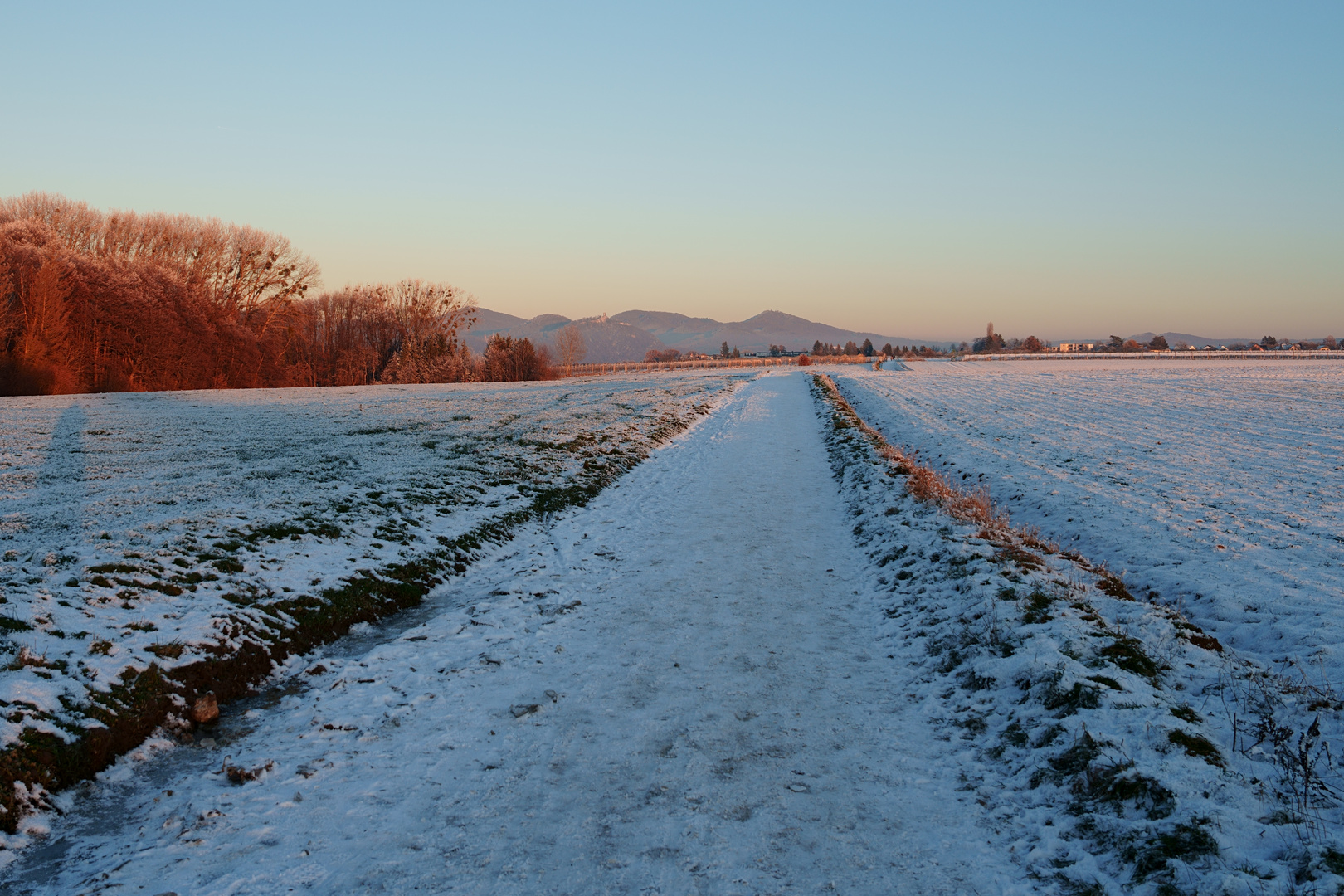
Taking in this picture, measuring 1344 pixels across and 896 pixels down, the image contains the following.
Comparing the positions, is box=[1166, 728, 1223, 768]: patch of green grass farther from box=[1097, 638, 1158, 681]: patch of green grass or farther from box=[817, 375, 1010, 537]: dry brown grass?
box=[817, 375, 1010, 537]: dry brown grass

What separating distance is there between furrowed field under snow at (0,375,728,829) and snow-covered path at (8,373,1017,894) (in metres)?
0.92

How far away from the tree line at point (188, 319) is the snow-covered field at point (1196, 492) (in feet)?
163

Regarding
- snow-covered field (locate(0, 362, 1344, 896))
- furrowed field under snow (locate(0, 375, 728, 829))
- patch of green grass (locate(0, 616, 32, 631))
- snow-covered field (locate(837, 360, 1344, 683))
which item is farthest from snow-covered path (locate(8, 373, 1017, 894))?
snow-covered field (locate(837, 360, 1344, 683))

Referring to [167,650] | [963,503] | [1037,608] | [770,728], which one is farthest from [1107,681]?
[167,650]

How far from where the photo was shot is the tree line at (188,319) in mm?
40081

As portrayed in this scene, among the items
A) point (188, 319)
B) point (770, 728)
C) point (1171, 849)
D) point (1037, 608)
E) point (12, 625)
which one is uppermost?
point (188, 319)

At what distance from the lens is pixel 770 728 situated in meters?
5.61

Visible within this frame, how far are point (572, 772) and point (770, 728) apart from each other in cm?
170

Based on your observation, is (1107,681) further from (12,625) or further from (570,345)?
(570,345)

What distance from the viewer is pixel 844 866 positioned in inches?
158

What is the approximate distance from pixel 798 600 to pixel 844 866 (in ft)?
15.7

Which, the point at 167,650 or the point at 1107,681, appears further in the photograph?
the point at 167,650

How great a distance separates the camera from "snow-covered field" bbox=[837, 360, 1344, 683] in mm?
7949

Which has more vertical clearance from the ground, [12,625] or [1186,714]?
[12,625]
